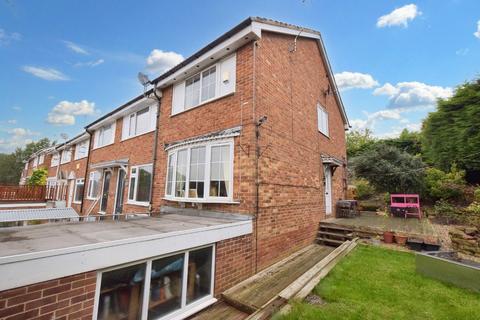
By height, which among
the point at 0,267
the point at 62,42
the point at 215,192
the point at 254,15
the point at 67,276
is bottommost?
the point at 67,276

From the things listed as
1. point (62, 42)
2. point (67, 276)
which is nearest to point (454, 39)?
point (67, 276)

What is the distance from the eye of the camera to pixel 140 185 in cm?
981

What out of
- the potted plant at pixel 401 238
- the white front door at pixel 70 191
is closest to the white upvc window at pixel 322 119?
the potted plant at pixel 401 238

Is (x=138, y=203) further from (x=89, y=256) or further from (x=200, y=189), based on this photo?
(x=89, y=256)

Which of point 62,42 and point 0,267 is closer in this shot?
point 0,267

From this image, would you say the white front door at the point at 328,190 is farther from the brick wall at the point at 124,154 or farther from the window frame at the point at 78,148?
the window frame at the point at 78,148

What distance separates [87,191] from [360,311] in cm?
1673

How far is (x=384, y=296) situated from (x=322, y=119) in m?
8.46

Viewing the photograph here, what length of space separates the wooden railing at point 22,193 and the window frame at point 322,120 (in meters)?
22.3

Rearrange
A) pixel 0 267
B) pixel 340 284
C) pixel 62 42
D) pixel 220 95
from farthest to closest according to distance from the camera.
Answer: pixel 62 42, pixel 220 95, pixel 340 284, pixel 0 267

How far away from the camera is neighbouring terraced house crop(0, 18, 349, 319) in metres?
2.69

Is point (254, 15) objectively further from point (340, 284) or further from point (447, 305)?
point (447, 305)

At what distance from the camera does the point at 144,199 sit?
370 inches

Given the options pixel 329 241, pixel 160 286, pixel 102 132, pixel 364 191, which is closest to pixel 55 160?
pixel 102 132
